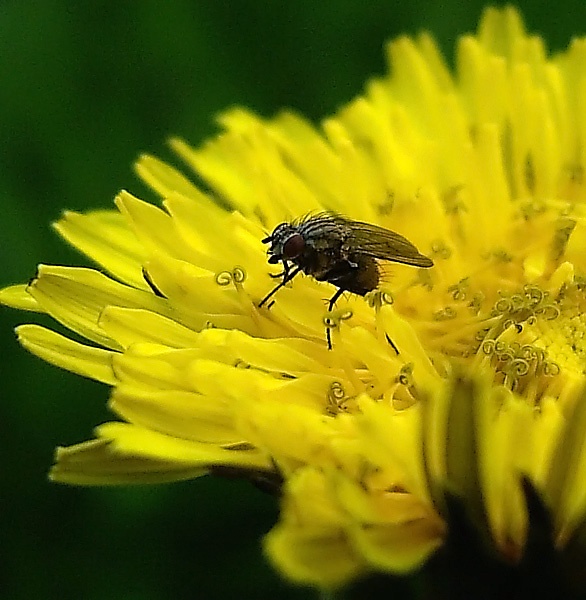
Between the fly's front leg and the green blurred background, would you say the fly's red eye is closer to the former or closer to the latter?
the fly's front leg

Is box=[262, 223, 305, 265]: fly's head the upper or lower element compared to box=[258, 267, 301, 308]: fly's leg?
upper

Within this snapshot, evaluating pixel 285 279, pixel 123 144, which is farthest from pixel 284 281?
pixel 123 144

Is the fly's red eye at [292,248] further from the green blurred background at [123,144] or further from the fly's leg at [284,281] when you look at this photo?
the green blurred background at [123,144]

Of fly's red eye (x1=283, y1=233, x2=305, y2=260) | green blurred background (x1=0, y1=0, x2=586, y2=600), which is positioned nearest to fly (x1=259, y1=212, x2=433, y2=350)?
fly's red eye (x1=283, y1=233, x2=305, y2=260)

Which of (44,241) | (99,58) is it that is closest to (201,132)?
(99,58)

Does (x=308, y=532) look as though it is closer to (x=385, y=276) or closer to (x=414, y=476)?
Result: (x=414, y=476)

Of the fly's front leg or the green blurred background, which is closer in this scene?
the fly's front leg

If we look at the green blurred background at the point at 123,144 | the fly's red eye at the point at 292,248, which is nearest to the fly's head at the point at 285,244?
the fly's red eye at the point at 292,248
